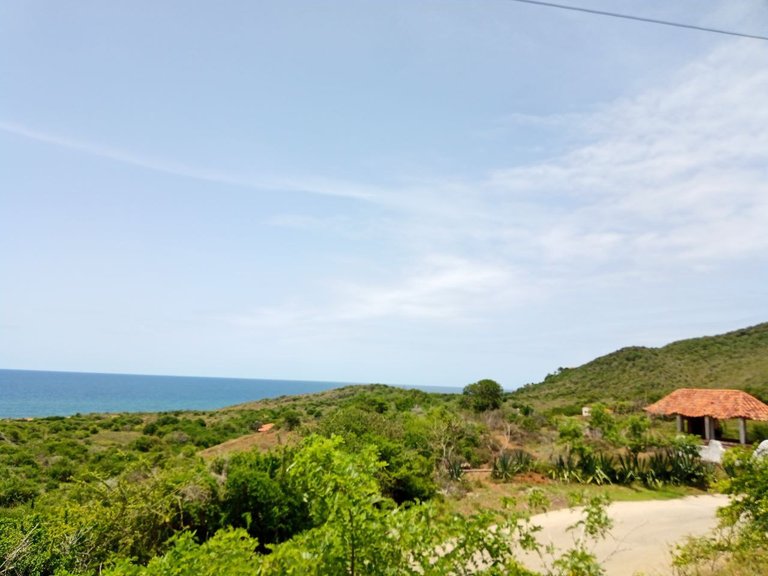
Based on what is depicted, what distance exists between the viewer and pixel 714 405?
22266 millimetres

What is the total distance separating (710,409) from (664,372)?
26.7 meters

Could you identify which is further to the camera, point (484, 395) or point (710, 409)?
point (484, 395)

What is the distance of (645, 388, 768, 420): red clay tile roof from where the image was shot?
21.1 m

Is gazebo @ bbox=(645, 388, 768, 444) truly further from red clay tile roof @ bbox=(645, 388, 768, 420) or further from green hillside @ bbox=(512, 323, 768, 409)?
green hillside @ bbox=(512, 323, 768, 409)

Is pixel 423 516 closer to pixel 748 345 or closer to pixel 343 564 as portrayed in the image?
pixel 343 564

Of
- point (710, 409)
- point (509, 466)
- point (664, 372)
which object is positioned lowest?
point (509, 466)

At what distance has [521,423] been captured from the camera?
2627cm

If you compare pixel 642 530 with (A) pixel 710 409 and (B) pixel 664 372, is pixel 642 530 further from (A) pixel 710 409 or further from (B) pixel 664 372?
(B) pixel 664 372

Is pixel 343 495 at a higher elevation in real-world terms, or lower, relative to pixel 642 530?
higher

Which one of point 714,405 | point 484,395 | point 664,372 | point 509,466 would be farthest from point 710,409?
point 664,372

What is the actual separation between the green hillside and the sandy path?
21.4 m

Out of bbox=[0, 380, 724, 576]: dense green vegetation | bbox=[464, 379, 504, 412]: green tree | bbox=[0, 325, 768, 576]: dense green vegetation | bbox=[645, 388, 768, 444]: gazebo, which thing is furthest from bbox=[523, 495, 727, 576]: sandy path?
bbox=[464, 379, 504, 412]: green tree

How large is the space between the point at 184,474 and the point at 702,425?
2388 cm

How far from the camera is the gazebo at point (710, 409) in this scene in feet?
69.1
